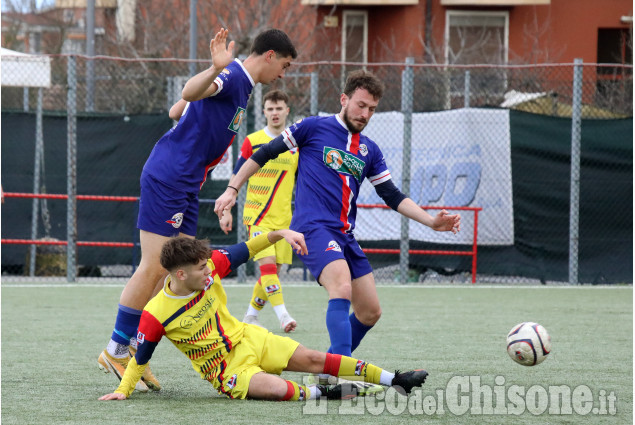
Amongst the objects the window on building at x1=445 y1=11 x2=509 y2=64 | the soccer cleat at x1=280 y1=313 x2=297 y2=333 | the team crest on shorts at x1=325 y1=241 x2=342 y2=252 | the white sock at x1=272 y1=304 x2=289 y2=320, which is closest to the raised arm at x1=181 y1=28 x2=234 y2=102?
the team crest on shorts at x1=325 y1=241 x2=342 y2=252

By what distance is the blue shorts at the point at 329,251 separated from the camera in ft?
17.5

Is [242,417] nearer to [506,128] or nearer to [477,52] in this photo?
[506,128]

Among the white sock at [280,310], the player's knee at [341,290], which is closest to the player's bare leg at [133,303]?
the player's knee at [341,290]

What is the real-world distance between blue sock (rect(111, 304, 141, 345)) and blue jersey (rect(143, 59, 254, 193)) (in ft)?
2.39

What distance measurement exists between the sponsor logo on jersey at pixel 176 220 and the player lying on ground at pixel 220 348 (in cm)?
43

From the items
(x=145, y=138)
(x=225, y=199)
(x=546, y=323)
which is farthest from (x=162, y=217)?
(x=145, y=138)

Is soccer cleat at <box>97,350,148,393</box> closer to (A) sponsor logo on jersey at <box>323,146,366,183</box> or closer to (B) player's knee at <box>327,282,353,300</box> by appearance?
(B) player's knee at <box>327,282,353,300</box>

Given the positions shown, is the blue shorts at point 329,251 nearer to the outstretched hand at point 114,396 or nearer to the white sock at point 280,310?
the outstretched hand at point 114,396

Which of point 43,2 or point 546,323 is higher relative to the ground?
point 43,2

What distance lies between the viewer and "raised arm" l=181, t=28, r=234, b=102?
16.4ft

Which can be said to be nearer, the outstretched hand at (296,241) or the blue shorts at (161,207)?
the outstretched hand at (296,241)

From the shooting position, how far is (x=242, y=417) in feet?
14.7

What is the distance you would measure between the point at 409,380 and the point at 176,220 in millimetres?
1577

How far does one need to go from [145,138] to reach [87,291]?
2401 millimetres
